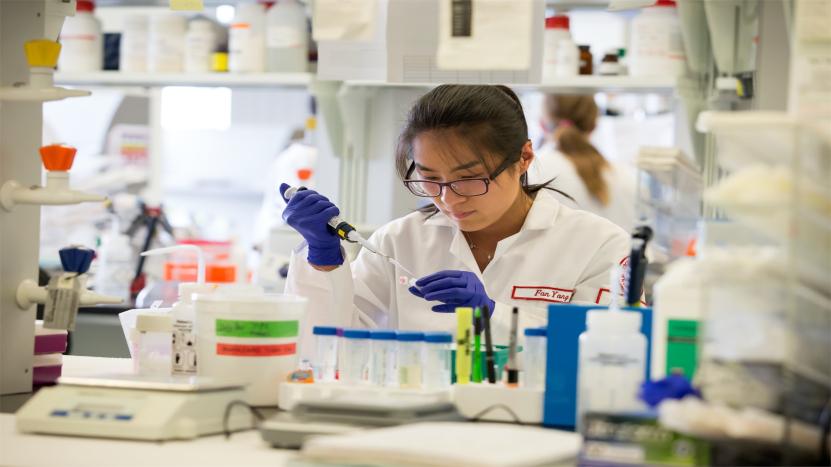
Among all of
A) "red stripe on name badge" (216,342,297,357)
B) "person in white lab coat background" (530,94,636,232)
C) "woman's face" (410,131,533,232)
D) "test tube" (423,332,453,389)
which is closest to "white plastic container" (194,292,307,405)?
"red stripe on name badge" (216,342,297,357)

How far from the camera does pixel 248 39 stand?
366cm

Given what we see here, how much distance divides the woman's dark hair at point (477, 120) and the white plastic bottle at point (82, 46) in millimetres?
2029

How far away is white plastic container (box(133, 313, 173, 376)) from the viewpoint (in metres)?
1.71

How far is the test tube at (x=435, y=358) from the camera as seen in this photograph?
157cm

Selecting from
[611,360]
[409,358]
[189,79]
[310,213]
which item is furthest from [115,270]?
[611,360]

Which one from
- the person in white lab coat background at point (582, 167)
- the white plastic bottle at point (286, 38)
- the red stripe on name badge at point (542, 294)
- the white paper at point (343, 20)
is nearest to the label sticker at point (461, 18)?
the white paper at point (343, 20)

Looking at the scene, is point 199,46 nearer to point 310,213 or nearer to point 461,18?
point 310,213

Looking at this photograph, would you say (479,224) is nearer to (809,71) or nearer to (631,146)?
(809,71)

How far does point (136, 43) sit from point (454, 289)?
2.29 meters

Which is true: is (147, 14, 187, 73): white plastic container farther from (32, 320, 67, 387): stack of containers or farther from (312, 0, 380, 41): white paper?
(312, 0, 380, 41): white paper

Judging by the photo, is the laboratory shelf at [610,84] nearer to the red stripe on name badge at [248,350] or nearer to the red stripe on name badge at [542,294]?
the red stripe on name badge at [542,294]

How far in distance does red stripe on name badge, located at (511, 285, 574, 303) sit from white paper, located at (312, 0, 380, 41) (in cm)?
89

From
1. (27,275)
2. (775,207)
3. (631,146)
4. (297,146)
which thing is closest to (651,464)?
(775,207)

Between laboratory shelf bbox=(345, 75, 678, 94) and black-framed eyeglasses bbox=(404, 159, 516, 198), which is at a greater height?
laboratory shelf bbox=(345, 75, 678, 94)
